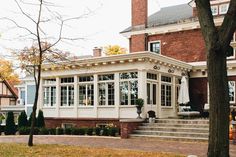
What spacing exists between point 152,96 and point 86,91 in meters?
4.42

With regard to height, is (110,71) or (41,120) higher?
(110,71)

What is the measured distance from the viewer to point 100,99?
23797 millimetres

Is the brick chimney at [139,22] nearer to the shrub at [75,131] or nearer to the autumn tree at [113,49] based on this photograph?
the shrub at [75,131]

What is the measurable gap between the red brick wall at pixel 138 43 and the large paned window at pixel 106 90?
7.31 m

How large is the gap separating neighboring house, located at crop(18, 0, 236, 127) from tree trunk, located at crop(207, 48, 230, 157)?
11.2 m

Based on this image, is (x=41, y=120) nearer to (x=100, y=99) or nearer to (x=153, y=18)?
(x=100, y=99)

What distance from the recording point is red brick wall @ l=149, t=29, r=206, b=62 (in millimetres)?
27322

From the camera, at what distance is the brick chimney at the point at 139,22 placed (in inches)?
1159

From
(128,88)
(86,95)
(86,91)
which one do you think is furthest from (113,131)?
(86,91)

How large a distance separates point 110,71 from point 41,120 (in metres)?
6.13

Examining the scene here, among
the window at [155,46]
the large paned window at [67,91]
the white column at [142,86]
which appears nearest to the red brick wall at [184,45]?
the window at [155,46]

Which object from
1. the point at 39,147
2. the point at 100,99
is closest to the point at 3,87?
the point at 100,99

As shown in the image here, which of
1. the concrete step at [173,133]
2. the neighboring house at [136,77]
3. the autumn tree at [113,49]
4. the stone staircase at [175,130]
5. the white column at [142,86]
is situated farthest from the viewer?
the autumn tree at [113,49]

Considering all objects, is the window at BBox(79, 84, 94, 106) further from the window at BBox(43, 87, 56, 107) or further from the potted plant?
the potted plant
